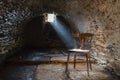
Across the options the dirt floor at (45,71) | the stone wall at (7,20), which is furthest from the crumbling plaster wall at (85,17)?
the dirt floor at (45,71)

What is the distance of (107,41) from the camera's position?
138 inches

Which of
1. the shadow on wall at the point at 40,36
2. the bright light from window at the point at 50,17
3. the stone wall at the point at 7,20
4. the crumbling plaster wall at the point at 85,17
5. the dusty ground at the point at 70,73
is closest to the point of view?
the dusty ground at the point at 70,73

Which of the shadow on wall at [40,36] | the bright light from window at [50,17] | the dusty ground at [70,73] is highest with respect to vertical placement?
the bright light from window at [50,17]

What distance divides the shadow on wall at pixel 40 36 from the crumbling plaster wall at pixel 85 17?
81 centimetres

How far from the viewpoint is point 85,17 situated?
4.56 m

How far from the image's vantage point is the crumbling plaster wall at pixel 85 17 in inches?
127

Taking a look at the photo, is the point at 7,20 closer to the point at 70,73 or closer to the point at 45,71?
the point at 45,71

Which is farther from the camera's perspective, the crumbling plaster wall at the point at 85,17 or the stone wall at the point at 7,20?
the stone wall at the point at 7,20

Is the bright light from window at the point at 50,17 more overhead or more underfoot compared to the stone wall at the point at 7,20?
more overhead

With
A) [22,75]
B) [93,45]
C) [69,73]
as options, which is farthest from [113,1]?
[22,75]

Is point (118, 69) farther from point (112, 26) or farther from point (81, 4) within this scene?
point (81, 4)

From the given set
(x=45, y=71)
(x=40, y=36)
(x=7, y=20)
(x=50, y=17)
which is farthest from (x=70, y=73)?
(x=50, y=17)

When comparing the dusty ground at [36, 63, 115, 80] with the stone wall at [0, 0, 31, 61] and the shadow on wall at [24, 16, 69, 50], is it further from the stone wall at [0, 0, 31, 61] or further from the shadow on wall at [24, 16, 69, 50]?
the shadow on wall at [24, 16, 69, 50]

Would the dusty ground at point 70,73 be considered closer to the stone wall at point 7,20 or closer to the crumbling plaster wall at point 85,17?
the crumbling plaster wall at point 85,17
